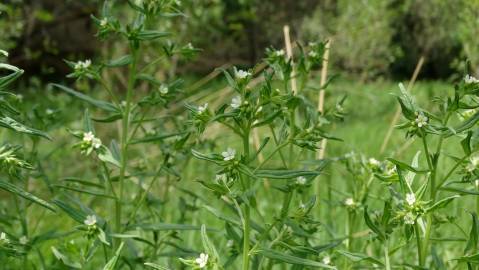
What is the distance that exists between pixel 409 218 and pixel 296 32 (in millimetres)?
8655

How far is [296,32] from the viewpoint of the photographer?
9.68 metres

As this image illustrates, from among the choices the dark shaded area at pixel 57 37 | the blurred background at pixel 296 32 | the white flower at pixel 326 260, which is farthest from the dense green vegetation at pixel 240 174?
the dark shaded area at pixel 57 37

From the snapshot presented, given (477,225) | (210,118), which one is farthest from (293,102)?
(477,225)

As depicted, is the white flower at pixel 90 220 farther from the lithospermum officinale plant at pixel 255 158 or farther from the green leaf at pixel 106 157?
the lithospermum officinale plant at pixel 255 158

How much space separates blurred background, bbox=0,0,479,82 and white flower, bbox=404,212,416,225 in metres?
5.01

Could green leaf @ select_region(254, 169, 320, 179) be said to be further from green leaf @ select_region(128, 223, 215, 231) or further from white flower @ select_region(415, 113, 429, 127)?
green leaf @ select_region(128, 223, 215, 231)

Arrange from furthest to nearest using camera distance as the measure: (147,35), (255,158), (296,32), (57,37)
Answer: (57,37) < (296,32) < (147,35) < (255,158)

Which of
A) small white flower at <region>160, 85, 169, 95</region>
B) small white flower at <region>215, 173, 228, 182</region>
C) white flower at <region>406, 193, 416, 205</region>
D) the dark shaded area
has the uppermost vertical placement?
the dark shaded area

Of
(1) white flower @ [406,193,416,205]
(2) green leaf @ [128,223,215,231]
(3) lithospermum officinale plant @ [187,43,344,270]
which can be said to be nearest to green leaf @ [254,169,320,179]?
(3) lithospermum officinale plant @ [187,43,344,270]

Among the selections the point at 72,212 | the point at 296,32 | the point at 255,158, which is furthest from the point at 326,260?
the point at 296,32

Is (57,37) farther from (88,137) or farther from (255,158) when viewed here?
(255,158)

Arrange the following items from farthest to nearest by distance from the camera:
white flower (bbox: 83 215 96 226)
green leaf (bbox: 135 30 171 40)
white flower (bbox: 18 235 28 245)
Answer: white flower (bbox: 18 235 28 245) < green leaf (bbox: 135 30 171 40) < white flower (bbox: 83 215 96 226)

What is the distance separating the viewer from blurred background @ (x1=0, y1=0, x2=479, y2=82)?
25.3 ft

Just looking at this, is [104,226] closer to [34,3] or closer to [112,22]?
[112,22]
